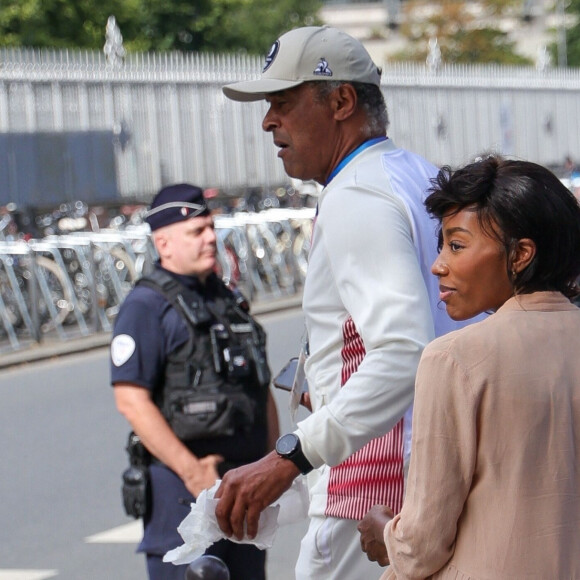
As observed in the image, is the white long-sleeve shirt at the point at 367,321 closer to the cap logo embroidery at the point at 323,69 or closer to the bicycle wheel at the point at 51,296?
the cap logo embroidery at the point at 323,69

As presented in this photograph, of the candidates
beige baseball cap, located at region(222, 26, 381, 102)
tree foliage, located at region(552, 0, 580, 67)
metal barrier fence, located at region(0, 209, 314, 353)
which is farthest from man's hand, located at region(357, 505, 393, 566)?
tree foliage, located at region(552, 0, 580, 67)

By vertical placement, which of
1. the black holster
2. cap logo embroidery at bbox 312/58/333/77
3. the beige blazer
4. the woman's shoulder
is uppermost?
cap logo embroidery at bbox 312/58/333/77

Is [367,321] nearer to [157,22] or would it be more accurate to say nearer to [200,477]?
[200,477]

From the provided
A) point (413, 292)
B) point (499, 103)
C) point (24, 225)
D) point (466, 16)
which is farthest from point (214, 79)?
point (466, 16)

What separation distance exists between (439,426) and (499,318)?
0.72 feet

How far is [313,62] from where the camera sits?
131 inches

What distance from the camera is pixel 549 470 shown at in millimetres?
2303

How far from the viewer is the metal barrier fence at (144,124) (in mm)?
19703

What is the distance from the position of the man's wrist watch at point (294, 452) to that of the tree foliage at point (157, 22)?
41876 millimetres

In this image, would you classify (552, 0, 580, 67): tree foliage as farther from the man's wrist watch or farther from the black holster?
the man's wrist watch

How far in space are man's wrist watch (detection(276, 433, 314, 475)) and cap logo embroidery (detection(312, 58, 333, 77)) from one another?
0.89 meters

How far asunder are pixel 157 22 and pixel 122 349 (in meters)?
54.5

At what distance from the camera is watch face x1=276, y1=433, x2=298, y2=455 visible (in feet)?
9.70

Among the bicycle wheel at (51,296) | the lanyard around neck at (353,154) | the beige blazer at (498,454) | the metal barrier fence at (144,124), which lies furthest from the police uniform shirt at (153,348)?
the metal barrier fence at (144,124)
